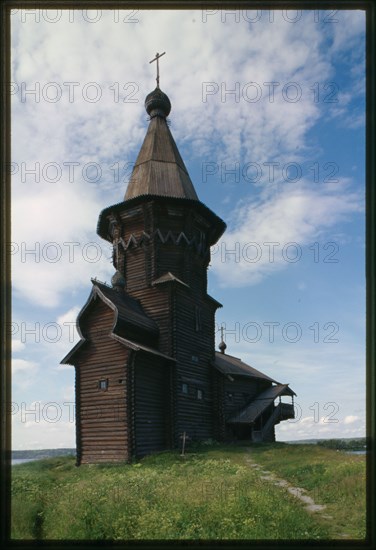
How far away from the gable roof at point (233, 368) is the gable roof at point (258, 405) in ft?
5.01

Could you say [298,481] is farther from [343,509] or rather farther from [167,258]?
[167,258]

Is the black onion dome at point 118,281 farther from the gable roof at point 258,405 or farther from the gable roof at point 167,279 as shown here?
the gable roof at point 258,405

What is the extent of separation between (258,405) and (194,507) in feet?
74.7

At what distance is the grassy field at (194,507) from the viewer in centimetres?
759

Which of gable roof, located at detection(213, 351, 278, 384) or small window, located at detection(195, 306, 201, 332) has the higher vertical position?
small window, located at detection(195, 306, 201, 332)

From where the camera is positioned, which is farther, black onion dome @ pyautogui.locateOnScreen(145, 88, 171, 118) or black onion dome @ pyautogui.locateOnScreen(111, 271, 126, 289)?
black onion dome @ pyautogui.locateOnScreen(145, 88, 171, 118)

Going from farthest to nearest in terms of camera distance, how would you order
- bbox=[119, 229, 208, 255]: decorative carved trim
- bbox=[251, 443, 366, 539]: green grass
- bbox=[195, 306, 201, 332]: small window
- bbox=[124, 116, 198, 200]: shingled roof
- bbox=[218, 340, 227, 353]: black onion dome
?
Answer: bbox=[218, 340, 227, 353]: black onion dome
bbox=[124, 116, 198, 200]: shingled roof
bbox=[195, 306, 201, 332]: small window
bbox=[119, 229, 208, 255]: decorative carved trim
bbox=[251, 443, 366, 539]: green grass

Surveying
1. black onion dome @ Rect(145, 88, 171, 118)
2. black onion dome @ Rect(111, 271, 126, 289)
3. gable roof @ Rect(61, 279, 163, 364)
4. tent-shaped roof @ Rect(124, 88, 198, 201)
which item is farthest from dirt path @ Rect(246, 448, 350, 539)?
black onion dome @ Rect(145, 88, 171, 118)

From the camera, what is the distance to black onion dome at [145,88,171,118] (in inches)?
1136

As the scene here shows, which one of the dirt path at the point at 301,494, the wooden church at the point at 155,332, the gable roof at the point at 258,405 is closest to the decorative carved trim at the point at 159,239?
the wooden church at the point at 155,332

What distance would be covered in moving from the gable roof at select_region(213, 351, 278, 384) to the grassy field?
12.0 metres

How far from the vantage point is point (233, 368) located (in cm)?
3148

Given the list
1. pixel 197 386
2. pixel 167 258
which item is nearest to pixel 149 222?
pixel 167 258

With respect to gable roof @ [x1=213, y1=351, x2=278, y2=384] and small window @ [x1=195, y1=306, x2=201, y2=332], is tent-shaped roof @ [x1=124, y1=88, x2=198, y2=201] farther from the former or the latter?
gable roof @ [x1=213, y1=351, x2=278, y2=384]
